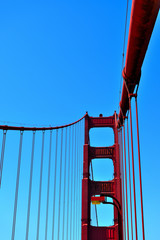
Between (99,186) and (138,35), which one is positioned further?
(99,186)

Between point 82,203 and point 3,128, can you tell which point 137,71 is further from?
point 82,203

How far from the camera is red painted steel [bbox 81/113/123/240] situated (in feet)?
76.0

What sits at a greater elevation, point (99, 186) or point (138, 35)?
point (138, 35)

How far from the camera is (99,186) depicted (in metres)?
24.7

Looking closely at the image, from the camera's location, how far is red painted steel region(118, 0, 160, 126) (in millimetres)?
5561

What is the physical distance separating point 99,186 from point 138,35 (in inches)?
760

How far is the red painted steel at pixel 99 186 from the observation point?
76.0 feet

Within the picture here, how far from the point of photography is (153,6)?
214 inches

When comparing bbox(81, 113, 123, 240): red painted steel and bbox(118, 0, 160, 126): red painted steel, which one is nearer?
bbox(118, 0, 160, 126): red painted steel

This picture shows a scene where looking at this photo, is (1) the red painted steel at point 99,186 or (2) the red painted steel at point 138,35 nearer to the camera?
(2) the red painted steel at point 138,35

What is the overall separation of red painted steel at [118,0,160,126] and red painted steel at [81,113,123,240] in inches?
561

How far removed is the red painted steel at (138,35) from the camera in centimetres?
556

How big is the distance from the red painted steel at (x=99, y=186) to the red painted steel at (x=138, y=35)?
46.7ft

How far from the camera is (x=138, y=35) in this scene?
6.46 m
